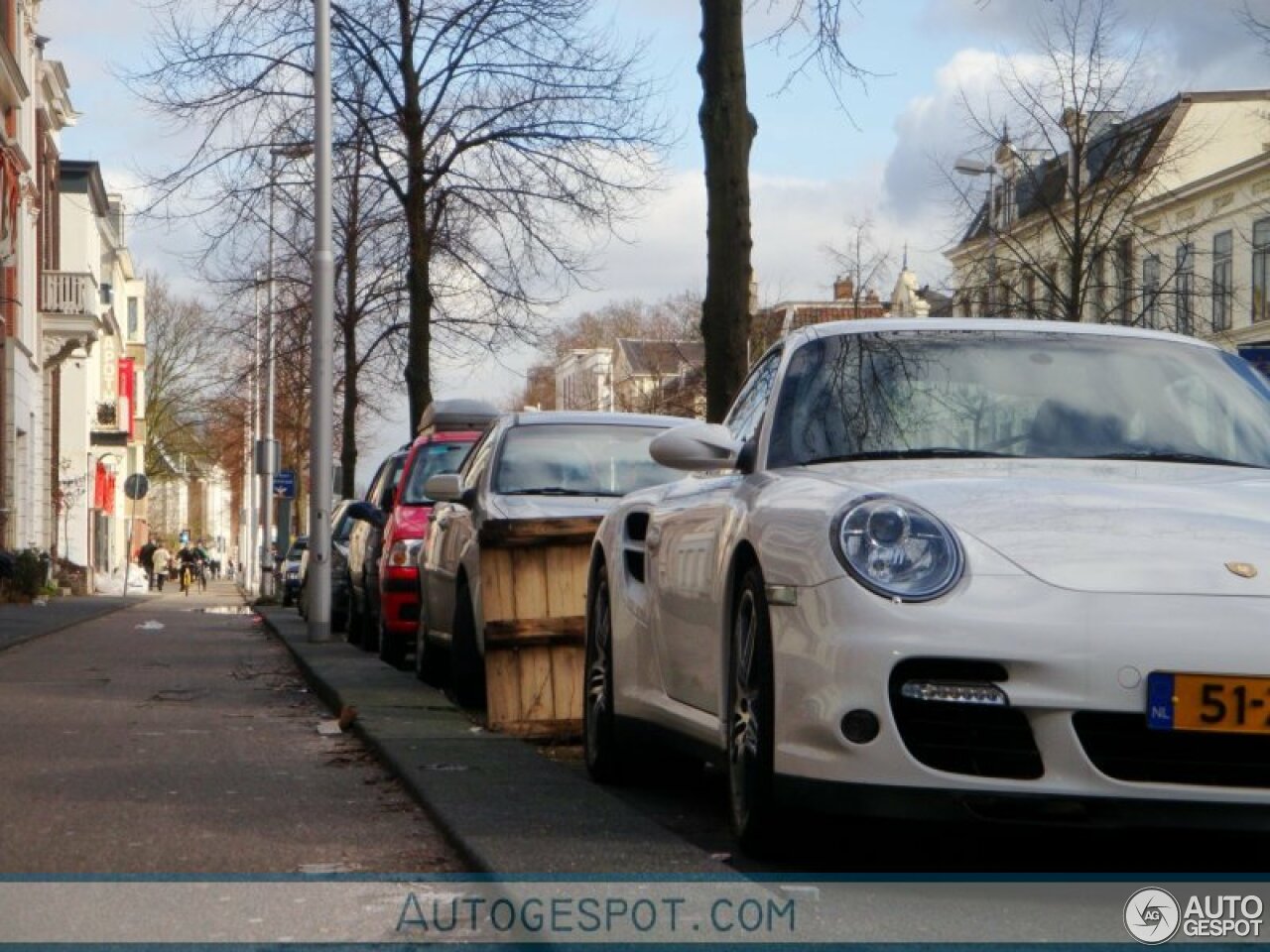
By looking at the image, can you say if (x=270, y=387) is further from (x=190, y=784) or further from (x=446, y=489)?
(x=190, y=784)

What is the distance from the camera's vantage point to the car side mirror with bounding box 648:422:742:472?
20.7 ft

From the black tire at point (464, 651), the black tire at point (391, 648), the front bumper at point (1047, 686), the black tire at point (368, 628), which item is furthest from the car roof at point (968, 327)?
the black tire at point (368, 628)

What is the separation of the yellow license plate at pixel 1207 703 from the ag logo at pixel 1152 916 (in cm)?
42

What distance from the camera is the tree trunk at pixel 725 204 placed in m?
13.4

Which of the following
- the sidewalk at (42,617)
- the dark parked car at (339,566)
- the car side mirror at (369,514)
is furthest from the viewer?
the sidewalk at (42,617)

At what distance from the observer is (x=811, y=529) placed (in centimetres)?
532

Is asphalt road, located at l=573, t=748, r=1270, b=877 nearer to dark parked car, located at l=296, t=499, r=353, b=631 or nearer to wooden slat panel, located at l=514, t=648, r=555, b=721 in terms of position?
wooden slat panel, located at l=514, t=648, r=555, b=721

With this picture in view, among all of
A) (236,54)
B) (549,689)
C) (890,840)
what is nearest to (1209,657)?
(890,840)

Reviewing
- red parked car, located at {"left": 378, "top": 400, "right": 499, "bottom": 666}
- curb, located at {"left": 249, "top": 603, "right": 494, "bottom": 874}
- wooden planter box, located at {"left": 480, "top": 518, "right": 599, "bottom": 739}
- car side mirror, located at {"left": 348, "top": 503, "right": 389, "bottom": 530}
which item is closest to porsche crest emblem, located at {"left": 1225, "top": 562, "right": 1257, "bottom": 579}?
curb, located at {"left": 249, "top": 603, "right": 494, "bottom": 874}

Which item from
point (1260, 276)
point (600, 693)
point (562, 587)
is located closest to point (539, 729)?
point (562, 587)

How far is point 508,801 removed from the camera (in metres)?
6.83

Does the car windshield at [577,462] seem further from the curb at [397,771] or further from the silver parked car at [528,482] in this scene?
the curb at [397,771]

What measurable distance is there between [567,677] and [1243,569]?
16.4ft

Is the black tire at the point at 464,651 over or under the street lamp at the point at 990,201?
under
